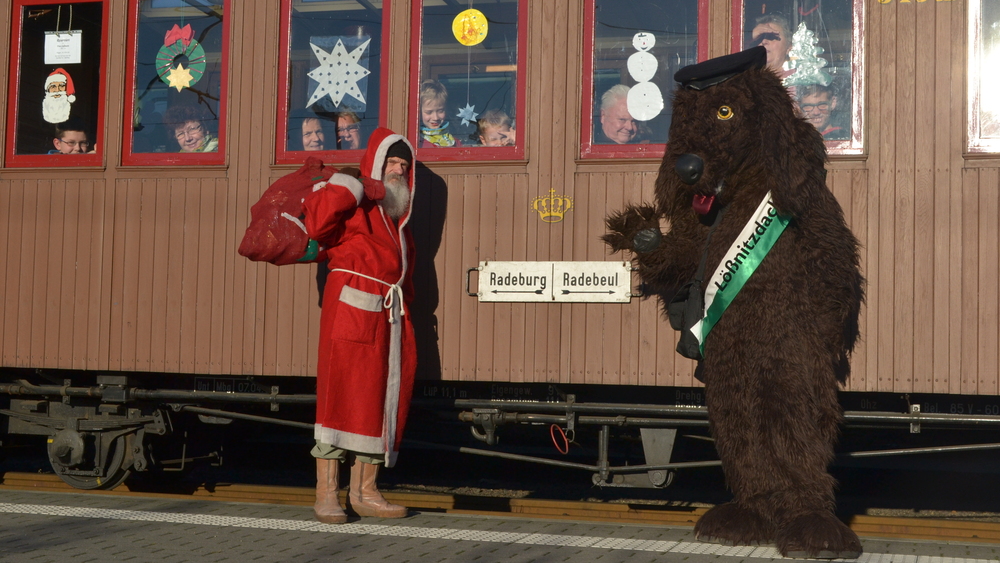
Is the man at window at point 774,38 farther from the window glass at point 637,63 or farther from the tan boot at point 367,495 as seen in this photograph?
the tan boot at point 367,495

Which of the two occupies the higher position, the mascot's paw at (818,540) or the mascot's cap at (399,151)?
the mascot's cap at (399,151)

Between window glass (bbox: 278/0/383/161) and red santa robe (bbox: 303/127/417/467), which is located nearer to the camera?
red santa robe (bbox: 303/127/417/467)

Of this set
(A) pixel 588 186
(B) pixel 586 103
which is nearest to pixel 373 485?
(A) pixel 588 186

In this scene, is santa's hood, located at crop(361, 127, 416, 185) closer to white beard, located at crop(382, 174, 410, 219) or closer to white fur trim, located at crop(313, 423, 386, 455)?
white beard, located at crop(382, 174, 410, 219)

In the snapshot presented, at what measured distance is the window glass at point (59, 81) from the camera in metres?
5.44

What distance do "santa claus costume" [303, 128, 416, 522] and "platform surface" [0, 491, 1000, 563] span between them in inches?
13.9

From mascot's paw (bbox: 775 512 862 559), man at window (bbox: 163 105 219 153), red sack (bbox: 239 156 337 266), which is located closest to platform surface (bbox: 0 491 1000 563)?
mascot's paw (bbox: 775 512 862 559)

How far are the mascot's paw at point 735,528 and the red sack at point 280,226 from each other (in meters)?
2.26

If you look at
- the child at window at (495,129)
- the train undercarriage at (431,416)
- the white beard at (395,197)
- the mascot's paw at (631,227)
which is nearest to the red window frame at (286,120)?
the white beard at (395,197)

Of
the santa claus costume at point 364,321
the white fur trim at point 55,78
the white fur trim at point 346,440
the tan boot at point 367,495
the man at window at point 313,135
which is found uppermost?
the white fur trim at point 55,78

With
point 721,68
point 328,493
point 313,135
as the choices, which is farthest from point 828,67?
point 328,493

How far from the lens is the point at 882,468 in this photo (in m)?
8.37

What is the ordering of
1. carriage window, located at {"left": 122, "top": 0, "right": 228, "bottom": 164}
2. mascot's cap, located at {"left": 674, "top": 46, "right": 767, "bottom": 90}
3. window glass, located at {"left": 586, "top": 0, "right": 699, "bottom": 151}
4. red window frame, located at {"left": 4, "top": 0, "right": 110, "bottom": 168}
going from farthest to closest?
red window frame, located at {"left": 4, "top": 0, "right": 110, "bottom": 168} < carriage window, located at {"left": 122, "top": 0, "right": 228, "bottom": 164} < window glass, located at {"left": 586, "top": 0, "right": 699, "bottom": 151} < mascot's cap, located at {"left": 674, "top": 46, "right": 767, "bottom": 90}

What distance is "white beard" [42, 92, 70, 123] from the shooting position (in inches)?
216
